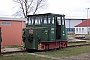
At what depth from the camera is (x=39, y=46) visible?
15414mm

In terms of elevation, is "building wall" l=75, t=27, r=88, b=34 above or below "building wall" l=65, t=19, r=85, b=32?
below

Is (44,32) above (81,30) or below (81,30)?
above

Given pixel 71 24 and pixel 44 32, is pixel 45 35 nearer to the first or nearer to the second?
pixel 44 32

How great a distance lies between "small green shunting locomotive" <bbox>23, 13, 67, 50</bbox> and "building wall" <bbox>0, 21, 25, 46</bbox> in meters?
4.16

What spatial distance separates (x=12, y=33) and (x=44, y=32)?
19.8 feet

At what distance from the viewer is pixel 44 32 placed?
15406mm

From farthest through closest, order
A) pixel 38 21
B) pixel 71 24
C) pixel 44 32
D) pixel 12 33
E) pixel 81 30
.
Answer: pixel 71 24, pixel 81 30, pixel 12 33, pixel 38 21, pixel 44 32

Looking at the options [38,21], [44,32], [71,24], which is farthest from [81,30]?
[44,32]

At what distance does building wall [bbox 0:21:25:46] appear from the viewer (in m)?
20.2

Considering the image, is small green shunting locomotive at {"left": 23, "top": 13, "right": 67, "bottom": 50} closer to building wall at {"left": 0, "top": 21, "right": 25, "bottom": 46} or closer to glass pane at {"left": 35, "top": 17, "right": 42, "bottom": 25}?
glass pane at {"left": 35, "top": 17, "right": 42, "bottom": 25}

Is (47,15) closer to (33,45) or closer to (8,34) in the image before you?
(33,45)

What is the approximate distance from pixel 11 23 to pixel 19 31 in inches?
43.0

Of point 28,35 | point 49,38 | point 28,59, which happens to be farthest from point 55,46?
point 28,59

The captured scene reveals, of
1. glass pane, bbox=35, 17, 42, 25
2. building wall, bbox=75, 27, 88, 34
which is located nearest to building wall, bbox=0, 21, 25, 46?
glass pane, bbox=35, 17, 42, 25
